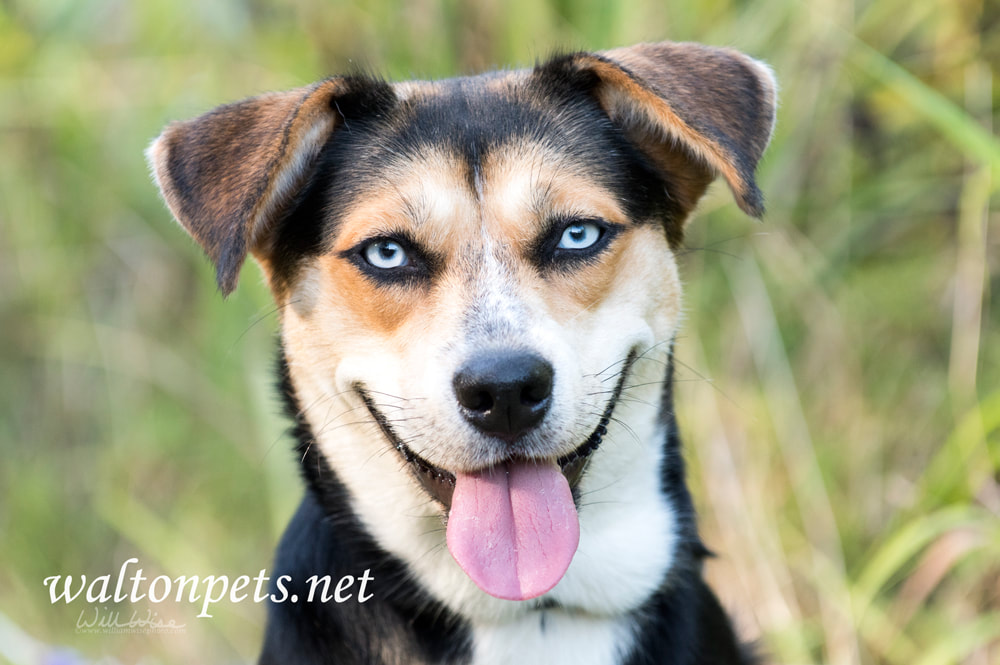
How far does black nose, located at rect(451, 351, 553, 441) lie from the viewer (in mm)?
2314

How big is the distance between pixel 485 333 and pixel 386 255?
1.48 ft

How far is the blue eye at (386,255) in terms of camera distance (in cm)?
269

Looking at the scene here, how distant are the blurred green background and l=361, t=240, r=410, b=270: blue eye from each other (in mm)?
1995

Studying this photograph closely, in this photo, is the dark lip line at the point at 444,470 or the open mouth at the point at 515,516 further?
the dark lip line at the point at 444,470

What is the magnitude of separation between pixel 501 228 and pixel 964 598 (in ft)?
9.46

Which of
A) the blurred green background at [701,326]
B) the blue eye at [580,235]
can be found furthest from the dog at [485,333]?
the blurred green background at [701,326]

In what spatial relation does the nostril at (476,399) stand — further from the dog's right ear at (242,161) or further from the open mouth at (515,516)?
the dog's right ear at (242,161)

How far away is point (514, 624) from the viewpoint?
8.71ft

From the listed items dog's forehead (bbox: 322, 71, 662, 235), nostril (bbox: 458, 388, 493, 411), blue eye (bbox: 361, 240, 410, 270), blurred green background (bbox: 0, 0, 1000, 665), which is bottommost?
blurred green background (bbox: 0, 0, 1000, 665)

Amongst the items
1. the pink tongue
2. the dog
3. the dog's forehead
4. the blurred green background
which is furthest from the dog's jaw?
the blurred green background

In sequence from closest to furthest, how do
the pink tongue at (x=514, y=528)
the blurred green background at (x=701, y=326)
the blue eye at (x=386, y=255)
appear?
the pink tongue at (x=514, y=528)
the blue eye at (x=386, y=255)
the blurred green background at (x=701, y=326)

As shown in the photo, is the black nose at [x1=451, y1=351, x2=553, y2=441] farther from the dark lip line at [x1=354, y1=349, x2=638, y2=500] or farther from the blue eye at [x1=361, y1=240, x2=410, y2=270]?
the blue eye at [x1=361, y1=240, x2=410, y2=270]

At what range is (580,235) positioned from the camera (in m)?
2.73

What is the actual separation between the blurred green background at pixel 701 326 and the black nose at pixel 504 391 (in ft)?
6.74
